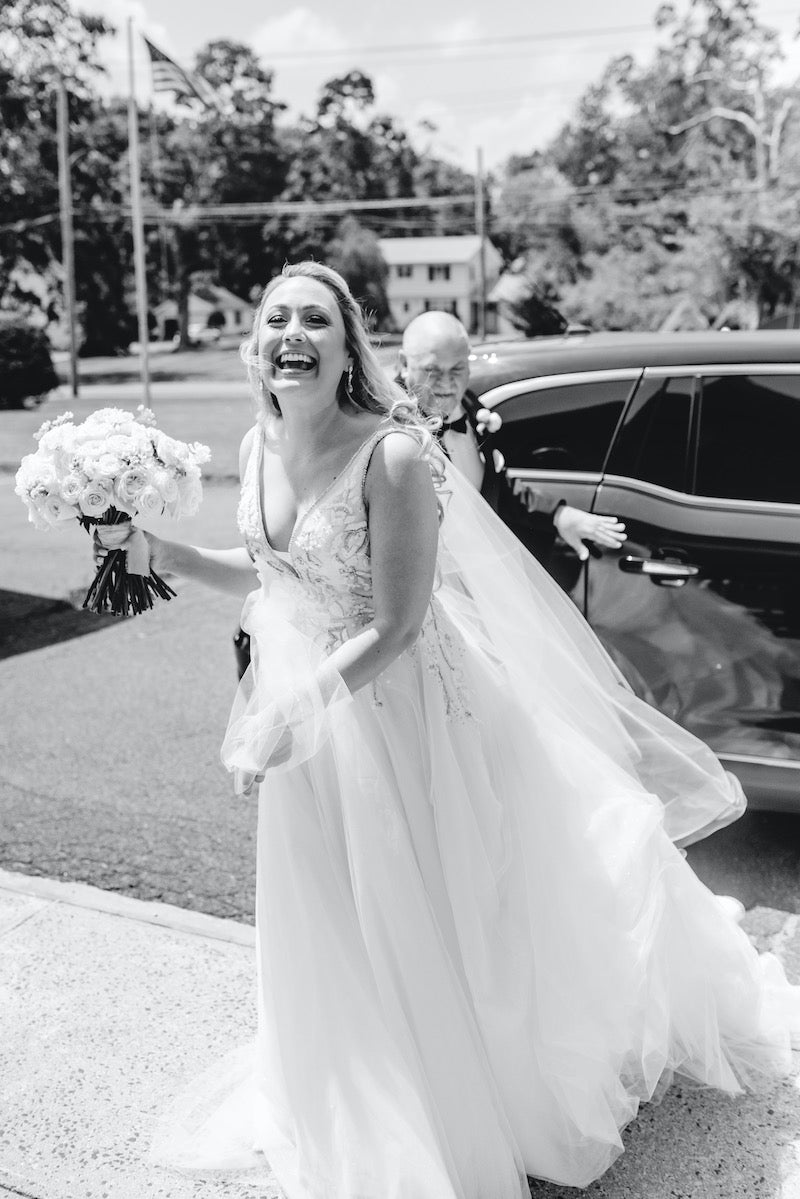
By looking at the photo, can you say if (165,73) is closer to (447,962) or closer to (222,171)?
(447,962)

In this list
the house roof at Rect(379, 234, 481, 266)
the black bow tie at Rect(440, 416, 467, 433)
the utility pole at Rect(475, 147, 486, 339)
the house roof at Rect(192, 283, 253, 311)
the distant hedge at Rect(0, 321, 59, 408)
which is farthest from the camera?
the house roof at Rect(379, 234, 481, 266)

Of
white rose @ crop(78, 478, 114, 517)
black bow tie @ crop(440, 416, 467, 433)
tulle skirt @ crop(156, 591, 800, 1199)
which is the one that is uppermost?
black bow tie @ crop(440, 416, 467, 433)

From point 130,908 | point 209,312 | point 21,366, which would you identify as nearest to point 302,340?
point 130,908

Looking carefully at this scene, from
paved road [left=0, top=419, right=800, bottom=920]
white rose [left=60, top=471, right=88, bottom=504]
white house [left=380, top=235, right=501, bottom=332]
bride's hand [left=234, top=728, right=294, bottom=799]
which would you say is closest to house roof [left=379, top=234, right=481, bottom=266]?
white house [left=380, top=235, right=501, bottom=332]

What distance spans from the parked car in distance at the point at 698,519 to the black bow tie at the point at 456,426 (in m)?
0.33

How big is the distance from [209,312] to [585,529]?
83.8m

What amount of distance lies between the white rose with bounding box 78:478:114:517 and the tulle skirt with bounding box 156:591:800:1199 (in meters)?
0.43

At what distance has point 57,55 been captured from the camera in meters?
36.4

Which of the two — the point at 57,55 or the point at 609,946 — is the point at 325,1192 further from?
the point at 57,55

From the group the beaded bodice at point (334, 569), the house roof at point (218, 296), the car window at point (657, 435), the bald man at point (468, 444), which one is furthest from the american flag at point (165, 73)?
the house roof at point (218, 296)

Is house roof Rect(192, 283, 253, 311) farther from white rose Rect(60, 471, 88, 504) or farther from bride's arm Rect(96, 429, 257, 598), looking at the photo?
white rose Rect(60, 471, 88, 504)

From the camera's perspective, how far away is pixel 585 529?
11.8 ft

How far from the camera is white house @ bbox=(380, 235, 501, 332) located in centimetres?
7394

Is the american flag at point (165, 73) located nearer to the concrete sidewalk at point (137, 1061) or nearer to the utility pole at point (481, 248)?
the concrete sidewalk at point (137, 1061)
